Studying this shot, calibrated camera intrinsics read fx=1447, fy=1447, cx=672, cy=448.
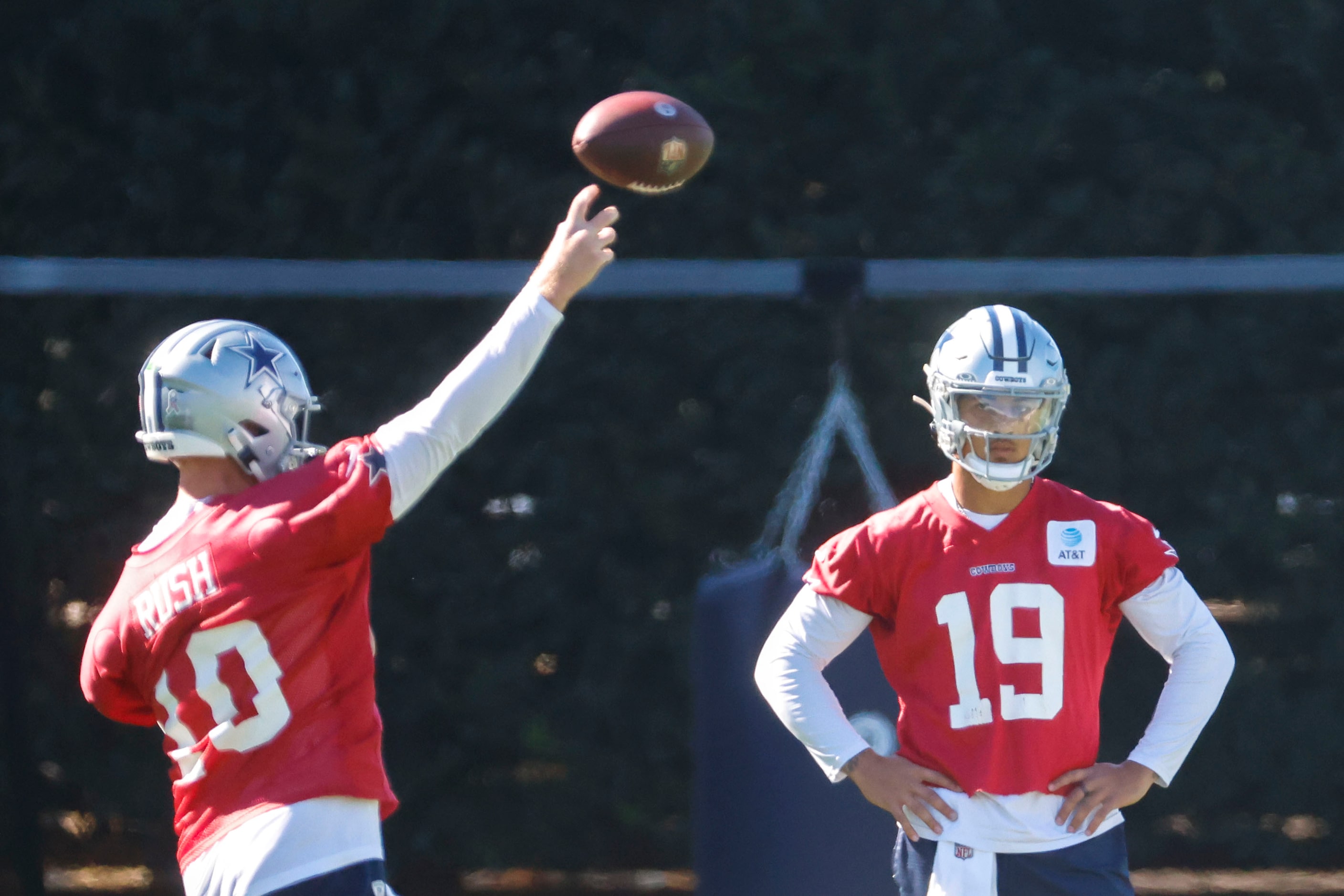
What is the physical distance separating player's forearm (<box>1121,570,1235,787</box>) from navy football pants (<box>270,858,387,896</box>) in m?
1.32

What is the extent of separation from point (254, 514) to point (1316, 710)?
3.23 meters

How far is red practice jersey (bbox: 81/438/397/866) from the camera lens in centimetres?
235

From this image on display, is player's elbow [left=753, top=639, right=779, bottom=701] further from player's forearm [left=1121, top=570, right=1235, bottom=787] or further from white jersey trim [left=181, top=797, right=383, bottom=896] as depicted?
white jersey trim [left=181, top=797, right=383, bottom=896]

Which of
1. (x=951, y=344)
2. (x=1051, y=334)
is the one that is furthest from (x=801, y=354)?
(x=951, y=344)

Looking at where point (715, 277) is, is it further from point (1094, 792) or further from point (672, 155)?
point (1094, 792)

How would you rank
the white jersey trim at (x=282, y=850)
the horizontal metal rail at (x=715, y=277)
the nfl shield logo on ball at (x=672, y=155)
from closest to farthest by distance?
the white jersey trim at (x=282, y=850)
the nfl shield logo on ball at (x=672, y=155)
the horizontal metal rail at (x=715, y=277)

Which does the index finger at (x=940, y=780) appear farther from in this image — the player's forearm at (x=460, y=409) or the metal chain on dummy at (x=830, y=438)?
the player's forearm at (x=460, y=409)

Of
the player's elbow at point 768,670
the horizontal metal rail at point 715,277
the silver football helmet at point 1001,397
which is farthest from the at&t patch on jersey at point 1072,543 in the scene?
the horizontal metal rail at point 715,277

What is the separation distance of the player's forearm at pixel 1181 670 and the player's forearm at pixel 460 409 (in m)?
1.16

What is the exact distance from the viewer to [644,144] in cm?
320

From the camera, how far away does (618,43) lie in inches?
172

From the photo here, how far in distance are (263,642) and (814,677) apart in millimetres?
966

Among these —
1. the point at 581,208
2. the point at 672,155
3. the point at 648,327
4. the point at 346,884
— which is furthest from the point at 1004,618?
the point at 648,327

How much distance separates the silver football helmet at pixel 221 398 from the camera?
2.46 m
